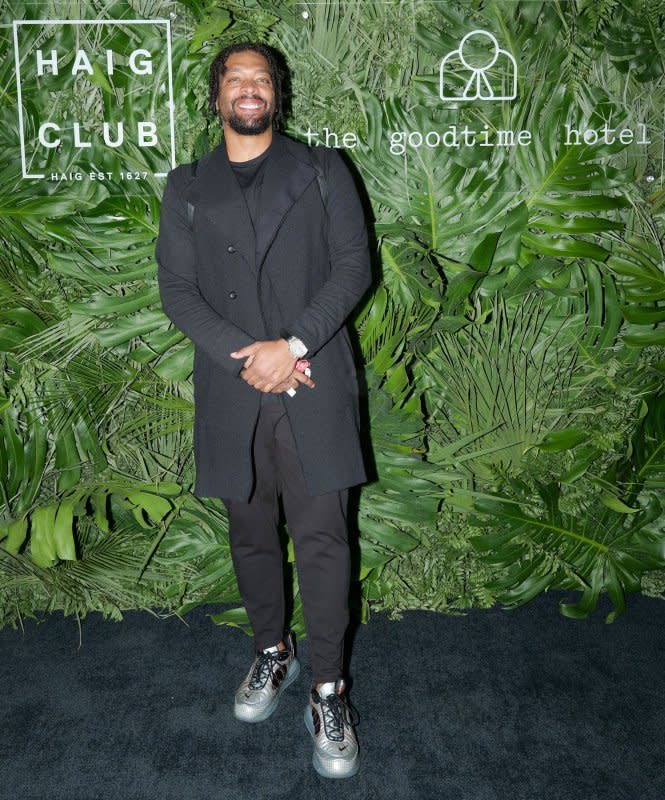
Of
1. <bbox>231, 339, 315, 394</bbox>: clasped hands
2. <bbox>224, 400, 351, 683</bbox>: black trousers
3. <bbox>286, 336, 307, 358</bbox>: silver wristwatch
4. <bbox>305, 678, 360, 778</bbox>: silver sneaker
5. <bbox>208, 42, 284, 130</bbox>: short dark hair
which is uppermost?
<bbox>208, 42, 284, 130</bbox>: short dark hair

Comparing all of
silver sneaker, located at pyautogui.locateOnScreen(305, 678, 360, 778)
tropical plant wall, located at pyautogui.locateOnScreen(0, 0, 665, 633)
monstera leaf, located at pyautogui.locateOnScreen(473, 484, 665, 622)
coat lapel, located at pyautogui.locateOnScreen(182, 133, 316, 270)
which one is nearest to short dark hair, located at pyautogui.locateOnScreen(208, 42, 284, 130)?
coat lapel, located at pyautogui.locateOnScreen(182, 133, 316, 270)

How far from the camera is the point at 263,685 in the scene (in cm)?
227

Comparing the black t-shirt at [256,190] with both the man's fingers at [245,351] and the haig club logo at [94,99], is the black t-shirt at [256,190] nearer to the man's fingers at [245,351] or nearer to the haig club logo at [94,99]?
the man's fingers at [245,351]

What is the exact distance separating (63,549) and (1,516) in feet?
1.27

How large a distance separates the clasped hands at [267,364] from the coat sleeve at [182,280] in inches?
2.0

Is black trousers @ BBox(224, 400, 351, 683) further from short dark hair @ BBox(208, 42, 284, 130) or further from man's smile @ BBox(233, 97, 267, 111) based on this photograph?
short dark hair @ BBox(208, 42, 284, 130)

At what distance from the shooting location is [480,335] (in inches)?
106

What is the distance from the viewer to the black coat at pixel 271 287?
1.97 meters

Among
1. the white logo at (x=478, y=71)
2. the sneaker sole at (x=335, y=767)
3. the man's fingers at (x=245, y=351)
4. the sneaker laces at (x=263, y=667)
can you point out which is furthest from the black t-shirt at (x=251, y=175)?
the sneaker sole at (x=335, y=767)

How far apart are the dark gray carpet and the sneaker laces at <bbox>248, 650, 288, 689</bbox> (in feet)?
0.32

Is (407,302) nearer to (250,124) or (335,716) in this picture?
(250,124)

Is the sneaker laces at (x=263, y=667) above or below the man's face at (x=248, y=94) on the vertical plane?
below

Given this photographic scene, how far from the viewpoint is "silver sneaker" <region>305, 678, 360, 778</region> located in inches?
79.0

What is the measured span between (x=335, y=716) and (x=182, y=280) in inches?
46.5
